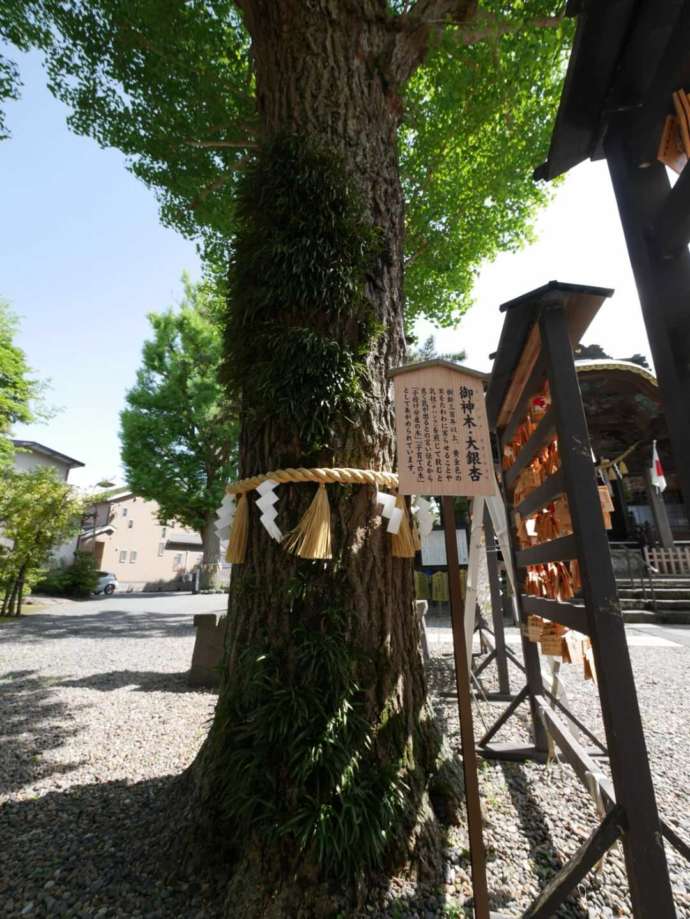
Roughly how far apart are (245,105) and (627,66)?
17.6ft

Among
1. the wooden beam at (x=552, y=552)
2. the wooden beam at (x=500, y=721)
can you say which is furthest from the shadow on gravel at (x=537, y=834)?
the wooden beam at (x=552, y=552)

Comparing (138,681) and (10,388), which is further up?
(10,388)

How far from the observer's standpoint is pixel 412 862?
65.3 inches

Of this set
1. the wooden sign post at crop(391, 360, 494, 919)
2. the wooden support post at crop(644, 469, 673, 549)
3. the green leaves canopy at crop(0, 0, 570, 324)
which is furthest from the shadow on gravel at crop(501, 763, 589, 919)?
the wooden support post at crop(644, 469, 673, 549)

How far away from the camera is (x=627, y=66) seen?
150 centimetres

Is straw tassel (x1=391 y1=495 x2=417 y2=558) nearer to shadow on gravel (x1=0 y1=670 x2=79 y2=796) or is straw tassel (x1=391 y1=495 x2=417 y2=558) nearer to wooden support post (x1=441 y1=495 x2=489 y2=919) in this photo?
wooden support post (x1=441 y1=495 x2=489 y2=919)

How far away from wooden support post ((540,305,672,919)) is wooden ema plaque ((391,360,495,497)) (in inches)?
13.7

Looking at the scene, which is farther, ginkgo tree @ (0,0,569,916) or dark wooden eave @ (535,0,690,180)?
ginkgo tree @ (0,0,569,916)

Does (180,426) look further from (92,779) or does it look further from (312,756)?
(312,756)

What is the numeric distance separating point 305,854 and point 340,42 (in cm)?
424

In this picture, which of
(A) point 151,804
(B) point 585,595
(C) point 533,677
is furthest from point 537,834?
(A) point 151,804

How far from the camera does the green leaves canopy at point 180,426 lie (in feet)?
52.9

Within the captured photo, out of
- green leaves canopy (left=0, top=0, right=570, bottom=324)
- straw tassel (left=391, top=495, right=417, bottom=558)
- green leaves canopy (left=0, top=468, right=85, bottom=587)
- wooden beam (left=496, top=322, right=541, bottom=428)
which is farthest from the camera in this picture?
green leaves canopy (left=0, top=468, right=85, bottom=587)

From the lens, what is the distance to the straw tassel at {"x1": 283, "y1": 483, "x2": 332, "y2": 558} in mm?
1737
